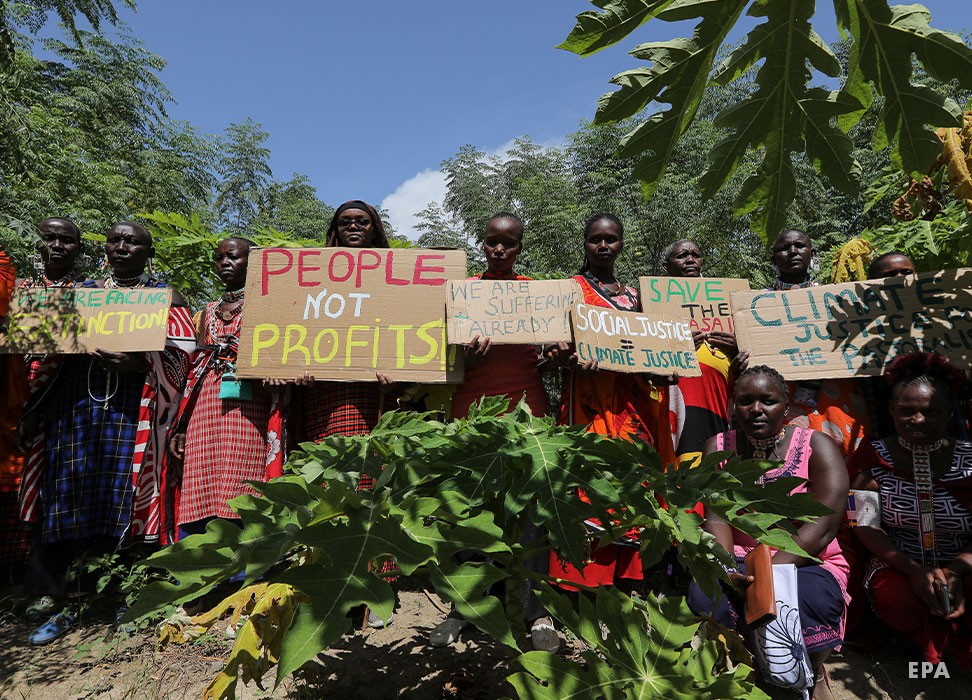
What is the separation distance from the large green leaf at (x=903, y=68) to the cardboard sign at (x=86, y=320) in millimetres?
3263

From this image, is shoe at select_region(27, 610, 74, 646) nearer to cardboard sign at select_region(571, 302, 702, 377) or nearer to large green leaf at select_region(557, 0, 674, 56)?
cardboard sign at select_region(571, 302, 702, 377)

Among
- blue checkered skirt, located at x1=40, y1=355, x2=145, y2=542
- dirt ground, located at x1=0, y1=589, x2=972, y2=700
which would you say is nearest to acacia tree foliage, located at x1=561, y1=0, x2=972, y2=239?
dirt ground, located at x1=0, y1=589, x2=972, y2=700

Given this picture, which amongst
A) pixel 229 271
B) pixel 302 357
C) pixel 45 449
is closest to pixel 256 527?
pixel 302 357

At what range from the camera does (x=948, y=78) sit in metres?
1.25

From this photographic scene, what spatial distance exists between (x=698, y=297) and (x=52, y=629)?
4015 mm

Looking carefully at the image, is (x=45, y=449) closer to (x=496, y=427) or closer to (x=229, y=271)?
(x=229, y=271)

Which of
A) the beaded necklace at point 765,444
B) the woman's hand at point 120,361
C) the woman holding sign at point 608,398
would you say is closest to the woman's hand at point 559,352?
the woman holding sign at point 608,398

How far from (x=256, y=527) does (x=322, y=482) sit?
0.56m

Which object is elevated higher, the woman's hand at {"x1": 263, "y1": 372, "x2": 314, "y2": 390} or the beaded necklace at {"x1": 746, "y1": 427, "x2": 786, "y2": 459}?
the woman's hand at {"x1": 263, "y1": 372, "x2": 314, "y2": 390}

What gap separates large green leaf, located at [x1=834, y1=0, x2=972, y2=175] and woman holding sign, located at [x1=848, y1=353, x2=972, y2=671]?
1.85 meters

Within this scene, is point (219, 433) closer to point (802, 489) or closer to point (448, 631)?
point (448, 631)

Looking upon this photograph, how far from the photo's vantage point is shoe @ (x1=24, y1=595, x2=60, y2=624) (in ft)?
11.0

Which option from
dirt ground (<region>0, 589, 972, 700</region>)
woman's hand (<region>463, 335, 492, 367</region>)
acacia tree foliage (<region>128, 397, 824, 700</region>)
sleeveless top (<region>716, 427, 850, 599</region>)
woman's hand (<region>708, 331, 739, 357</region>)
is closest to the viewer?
acacia tree foliage (<region>128, 397, 824, 700</region>)

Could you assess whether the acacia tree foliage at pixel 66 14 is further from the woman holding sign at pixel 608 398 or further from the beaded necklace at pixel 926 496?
the beaded necklace at pixel 926 496
